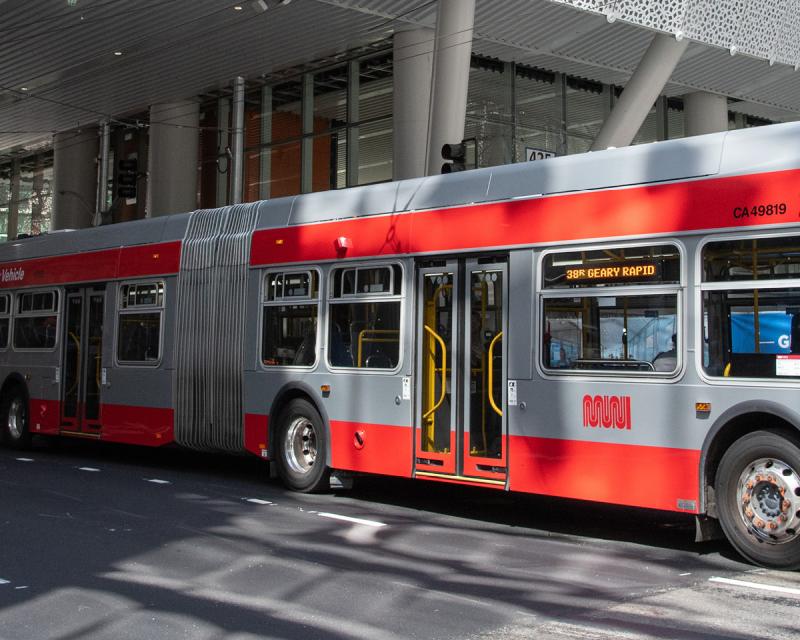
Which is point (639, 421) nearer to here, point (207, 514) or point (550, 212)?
point (550, 212)

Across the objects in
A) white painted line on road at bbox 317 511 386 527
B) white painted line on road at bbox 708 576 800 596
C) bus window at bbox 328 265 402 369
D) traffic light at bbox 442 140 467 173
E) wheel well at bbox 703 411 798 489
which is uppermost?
traffic light at bbox 442 140 467 173

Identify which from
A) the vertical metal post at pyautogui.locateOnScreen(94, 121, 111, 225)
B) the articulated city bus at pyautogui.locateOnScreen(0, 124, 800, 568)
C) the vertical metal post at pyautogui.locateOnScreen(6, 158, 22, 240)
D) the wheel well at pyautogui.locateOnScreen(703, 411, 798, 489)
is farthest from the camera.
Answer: the vertical metal post at pyautogui.locateOnScreen(6, 158, 22, 240)

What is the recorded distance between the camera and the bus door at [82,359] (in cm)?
1608

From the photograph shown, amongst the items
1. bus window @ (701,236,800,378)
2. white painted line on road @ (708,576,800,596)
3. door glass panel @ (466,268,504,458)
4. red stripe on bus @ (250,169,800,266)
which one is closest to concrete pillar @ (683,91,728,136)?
red stripe on bus @ (250,169,800,266)

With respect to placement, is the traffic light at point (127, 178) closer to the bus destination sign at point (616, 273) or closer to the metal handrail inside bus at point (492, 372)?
Answer: the metal handrail inside bus at point (492, 372)

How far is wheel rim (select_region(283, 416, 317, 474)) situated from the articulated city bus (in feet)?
0.08

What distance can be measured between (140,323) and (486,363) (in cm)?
666

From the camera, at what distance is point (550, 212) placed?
973cm

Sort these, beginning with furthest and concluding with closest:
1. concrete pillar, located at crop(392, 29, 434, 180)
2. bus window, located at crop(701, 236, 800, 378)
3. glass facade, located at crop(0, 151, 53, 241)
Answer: glass facade, located at crop(0, 151, 53, 241) < concrete pillar, located at crop(392, 29, 434, 180) < bus window, located at crop(701, 236, 800, 378)

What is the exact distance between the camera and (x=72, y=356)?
16.6 metres

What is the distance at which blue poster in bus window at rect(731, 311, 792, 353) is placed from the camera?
312 inches

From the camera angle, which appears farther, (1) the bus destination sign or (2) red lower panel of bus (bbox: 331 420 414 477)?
(2) red lower panel of bus (bbox: 331 420 414 477)

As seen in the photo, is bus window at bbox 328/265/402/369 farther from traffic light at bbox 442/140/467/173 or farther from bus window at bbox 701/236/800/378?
traffic light at bbox 442/140/467/173

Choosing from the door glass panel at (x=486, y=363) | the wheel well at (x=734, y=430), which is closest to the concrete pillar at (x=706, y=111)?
the door glass panel at (x=486, y=363)
